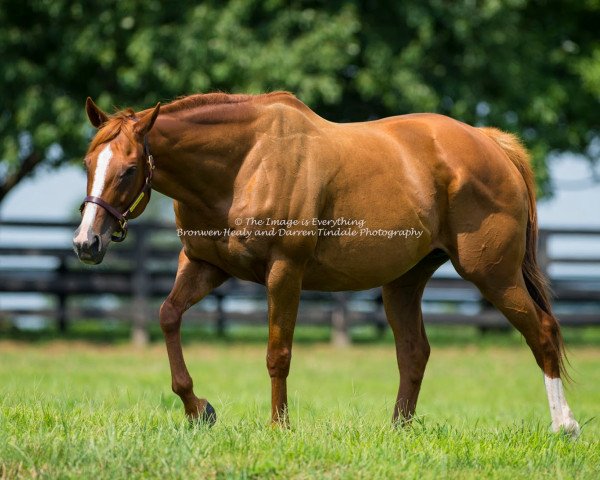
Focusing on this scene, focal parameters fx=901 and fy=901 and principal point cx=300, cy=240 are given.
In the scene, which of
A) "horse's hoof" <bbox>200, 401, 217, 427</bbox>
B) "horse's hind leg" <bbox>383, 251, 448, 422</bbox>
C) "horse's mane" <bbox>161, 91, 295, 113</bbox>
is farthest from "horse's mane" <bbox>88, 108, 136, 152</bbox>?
"horse's hind leg" <bbox>383, 251, 448, 422</bbox>

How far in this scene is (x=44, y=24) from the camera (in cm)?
1598

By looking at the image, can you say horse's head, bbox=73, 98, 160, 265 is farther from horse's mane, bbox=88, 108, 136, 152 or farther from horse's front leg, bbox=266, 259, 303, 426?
horse's front leg, bbox=266, 259, 303, 426

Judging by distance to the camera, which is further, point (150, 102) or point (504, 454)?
point (150, 102)

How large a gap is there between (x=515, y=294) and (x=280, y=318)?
1.80 meters

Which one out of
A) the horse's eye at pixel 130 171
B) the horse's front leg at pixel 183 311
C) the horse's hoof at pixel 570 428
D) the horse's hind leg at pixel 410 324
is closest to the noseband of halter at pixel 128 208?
the horse's eye at pixel 130 171

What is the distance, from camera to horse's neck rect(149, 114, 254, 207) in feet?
17.0

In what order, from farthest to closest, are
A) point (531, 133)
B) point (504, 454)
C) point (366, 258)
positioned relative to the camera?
point (531, 133)
point (366, 258)
point (504, 454)

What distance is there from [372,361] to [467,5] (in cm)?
636

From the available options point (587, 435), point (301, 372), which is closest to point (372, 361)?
point (301, 372)

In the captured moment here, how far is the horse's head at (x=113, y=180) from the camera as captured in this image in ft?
15.5

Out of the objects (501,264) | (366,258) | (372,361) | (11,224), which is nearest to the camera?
(366,258)

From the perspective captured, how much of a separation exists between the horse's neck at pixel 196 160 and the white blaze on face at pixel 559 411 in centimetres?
257

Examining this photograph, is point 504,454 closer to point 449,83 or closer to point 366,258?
point 366,258

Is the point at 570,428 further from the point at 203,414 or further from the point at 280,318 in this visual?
the point at 203,414
